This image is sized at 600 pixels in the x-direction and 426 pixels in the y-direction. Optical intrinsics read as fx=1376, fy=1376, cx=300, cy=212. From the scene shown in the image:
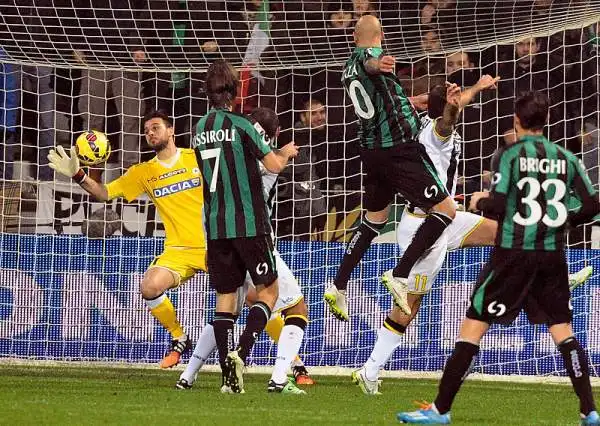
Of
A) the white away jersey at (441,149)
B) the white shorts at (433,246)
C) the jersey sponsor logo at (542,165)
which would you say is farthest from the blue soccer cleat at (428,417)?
the white away jersey at (441,149)

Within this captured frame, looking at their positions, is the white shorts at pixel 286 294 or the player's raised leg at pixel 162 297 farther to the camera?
the player's raised leg at pixel 162 297

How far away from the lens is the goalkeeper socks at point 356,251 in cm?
970

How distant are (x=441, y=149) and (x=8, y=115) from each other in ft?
17.4

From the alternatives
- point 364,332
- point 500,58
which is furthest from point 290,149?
point 500,58

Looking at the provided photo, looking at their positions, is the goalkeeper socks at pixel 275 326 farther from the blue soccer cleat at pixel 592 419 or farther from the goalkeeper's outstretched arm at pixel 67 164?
the blue soccer cleat at pixel 592 419

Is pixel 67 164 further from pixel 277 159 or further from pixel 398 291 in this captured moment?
pixel 398 291

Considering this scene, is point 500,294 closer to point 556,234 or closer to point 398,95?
point 556,234

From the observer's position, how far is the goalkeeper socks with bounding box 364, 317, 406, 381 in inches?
381

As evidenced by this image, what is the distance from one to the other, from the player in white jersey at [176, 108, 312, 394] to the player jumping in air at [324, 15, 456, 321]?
0.80 metres

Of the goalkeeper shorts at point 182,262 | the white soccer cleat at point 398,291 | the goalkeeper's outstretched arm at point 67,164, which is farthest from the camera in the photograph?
the goalkeeper shorts at point 182,262

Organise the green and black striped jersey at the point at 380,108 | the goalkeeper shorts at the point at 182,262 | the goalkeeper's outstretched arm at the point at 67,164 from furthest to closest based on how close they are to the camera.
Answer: the goalkeeper shorts at the point at 182,262, the goalkeeper's outstretched arm at the point at 67,164, the green and black striped jersey at the point at 380,108

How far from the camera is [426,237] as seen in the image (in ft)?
30.5

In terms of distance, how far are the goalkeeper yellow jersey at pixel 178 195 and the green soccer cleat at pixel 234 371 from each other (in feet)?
8.33

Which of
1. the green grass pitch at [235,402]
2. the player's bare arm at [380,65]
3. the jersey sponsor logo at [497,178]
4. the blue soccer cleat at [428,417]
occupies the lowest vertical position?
the green grass pitch at [235,402]
